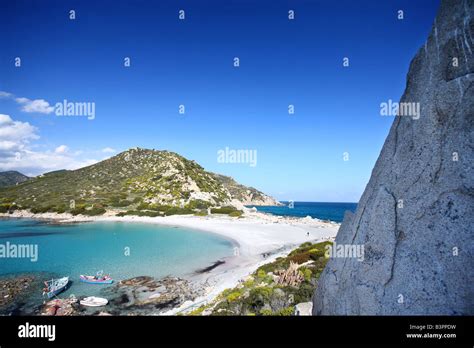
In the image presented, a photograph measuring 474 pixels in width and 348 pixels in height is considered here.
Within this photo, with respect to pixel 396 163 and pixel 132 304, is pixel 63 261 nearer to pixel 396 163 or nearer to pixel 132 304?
pixel 132 304

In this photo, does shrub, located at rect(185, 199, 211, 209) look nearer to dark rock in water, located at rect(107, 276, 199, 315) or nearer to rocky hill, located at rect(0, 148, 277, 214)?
rocky hill, located at rect(0, 148, 277, 214)

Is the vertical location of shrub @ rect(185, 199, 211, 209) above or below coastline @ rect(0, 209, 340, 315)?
above

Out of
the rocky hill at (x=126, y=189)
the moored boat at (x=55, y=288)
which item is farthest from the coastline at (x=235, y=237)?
the moored boat at (x=55, y=288)

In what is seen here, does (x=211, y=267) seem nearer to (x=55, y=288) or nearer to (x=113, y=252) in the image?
(x=55, y=288)

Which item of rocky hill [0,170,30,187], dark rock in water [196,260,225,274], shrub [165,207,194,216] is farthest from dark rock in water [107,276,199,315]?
rocky hill [0,170,30,187]

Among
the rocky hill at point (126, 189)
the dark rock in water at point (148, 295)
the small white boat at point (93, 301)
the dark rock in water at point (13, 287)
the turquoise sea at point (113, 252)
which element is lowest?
the turquoise sea at point (113, 252)

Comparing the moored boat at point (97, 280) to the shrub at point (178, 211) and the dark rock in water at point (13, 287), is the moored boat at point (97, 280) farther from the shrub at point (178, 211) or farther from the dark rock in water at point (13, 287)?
the shrub at point (178, 211)
